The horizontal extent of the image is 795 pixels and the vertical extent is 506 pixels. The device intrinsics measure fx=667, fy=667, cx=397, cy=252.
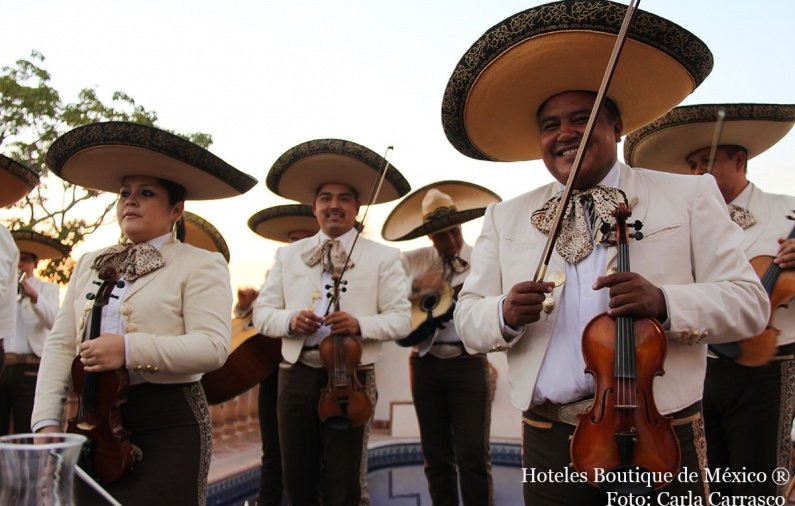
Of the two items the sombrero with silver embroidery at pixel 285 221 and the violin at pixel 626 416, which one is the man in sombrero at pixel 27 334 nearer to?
the sombrero with silver embroidery at pixel 285 221

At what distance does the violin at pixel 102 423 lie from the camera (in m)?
2.25

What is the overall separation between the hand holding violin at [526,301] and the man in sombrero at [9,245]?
8.40 feet

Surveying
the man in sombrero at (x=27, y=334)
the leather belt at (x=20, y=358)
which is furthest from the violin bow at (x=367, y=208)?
the leather belt at (x=20, y=358)

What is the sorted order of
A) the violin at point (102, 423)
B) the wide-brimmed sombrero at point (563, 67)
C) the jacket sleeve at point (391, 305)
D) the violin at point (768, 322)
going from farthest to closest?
1. the jacket sleeve at point (391, 305)
2. the violin at point (768, 322)
3. the violin at point (102, 423)
4. the wide-brimmed sombrero at point (563, 67)

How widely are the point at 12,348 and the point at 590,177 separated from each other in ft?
18.9

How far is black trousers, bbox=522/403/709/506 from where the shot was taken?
1725 millimetres

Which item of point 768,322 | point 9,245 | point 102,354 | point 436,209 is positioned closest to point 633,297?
point 768,322

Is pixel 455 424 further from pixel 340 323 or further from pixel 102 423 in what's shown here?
pixel 102 423

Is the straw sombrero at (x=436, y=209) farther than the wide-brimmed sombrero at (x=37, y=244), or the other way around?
the wide-brimmed sombrero at (x=37, y=244)

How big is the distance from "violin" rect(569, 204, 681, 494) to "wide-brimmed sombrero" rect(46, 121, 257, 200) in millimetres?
1747

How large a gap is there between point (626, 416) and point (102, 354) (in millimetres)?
1708

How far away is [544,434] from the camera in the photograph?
192 cm

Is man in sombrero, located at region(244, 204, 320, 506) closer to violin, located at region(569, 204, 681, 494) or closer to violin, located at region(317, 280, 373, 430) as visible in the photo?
violin, located at region(317, 280, 373, 430)

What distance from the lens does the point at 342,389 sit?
3.39 metres
